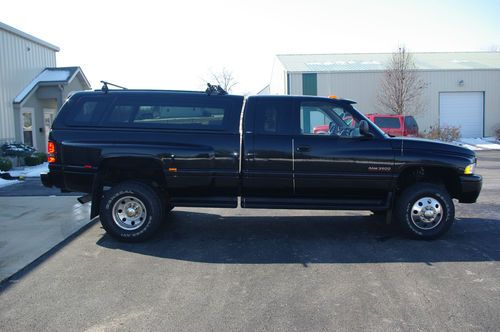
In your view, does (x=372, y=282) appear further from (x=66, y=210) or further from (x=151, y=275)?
(x=66, y=210)

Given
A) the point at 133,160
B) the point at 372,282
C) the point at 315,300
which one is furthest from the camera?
the point at 133,160

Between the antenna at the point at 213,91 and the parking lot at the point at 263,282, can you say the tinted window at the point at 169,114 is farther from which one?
the parking lot at the point at 263,282

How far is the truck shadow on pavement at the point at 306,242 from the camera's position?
5.68 meters

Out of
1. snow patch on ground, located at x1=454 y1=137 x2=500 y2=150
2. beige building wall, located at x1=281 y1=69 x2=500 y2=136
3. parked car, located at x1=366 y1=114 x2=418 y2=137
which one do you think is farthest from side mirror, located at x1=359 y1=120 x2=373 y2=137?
beige building wall, located at x1=281 y1=69 x2=500 y2=136

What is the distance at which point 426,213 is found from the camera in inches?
252

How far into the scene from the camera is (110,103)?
653 centimetres

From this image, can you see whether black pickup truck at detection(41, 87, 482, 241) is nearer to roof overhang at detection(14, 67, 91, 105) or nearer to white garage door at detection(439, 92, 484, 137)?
roof overhang at detection(14, 67, 91, 105)

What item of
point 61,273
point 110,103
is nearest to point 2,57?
point 110,103

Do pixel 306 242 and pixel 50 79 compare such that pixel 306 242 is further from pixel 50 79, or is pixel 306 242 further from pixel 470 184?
pixel 50 79

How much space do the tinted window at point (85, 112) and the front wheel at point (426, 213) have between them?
4.57 metres

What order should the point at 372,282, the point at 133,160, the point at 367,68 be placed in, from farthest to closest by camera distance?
the point at 367,68
the point at 133,160
the point at 372,282

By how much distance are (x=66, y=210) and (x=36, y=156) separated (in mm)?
8525

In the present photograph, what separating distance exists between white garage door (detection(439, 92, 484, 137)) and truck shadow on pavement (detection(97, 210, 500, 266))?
2739 cm

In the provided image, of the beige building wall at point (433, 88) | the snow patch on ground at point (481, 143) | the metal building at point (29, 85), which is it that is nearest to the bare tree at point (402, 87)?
the beige building wall at point (433, 88)
